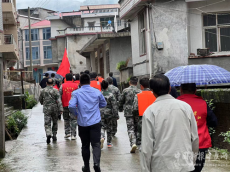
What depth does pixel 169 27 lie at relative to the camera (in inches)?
673

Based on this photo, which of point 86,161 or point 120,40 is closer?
point 86,161

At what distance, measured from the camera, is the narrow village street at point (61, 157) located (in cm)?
792

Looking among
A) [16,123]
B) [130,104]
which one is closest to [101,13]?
[16,123]

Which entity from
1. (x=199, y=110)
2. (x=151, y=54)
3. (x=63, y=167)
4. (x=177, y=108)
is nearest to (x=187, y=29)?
(x=151, y=54)

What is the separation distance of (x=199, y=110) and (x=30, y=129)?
9.77m

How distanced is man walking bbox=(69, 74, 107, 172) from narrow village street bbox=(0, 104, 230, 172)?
680 mm

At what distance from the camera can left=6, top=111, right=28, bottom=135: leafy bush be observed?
13.1 m

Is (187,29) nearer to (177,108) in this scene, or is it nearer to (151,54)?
(151,54)

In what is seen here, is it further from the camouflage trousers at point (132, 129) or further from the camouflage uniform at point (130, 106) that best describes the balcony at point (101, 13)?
the camouflage trousers at point (132, 129)

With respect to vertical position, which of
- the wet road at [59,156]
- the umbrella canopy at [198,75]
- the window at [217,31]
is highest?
the window at [217,31]

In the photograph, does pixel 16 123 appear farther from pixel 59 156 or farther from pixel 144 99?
pixel 144 99

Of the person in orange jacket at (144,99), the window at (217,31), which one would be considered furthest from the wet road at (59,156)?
the window at (217,31)

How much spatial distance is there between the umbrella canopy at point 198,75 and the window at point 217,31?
405 inches

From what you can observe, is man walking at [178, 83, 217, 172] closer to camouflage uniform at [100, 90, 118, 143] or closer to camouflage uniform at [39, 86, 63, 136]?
camouflage uniform at [100, 90, 118, 143]
